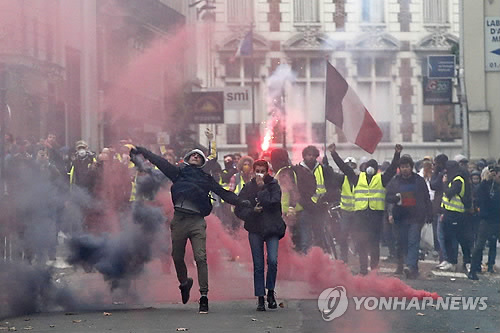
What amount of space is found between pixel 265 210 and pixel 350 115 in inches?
188

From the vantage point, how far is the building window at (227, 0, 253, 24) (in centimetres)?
2092

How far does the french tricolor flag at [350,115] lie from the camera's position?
1766 centimetres

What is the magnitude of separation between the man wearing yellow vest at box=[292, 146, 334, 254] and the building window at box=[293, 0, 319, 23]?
19.2ft

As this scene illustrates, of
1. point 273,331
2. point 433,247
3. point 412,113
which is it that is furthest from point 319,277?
point 412,113

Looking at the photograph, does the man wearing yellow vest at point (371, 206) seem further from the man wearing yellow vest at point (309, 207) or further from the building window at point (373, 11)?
the building window at point (373, 11)

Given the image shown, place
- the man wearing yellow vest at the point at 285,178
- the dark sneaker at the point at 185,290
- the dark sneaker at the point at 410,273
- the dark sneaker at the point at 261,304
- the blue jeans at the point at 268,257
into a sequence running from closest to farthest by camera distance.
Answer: the dark sneaker at the point at 261,304 < the dark sneaker at the point at 185,290 < the blue jeans at the point at 268,257 < the man wearing yellow vest at the point at 285,178 < the dark sneaker at the point at 410,273

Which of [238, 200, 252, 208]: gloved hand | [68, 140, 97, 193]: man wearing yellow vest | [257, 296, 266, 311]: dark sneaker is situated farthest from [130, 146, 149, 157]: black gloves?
[68, 140, 97, 193]: man wearing yellow vest

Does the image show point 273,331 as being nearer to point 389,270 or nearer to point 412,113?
point 389,270

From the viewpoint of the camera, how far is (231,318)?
487 inches

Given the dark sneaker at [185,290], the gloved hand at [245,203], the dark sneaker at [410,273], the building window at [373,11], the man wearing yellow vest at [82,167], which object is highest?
the building window at [373,11]

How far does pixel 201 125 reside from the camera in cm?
2300

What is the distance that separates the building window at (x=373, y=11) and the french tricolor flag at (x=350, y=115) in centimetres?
459

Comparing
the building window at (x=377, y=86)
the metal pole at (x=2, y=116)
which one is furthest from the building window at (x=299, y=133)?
the metal pole at (x=2, y=116)

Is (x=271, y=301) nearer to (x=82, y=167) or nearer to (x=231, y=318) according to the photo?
(x=231, y=318)
